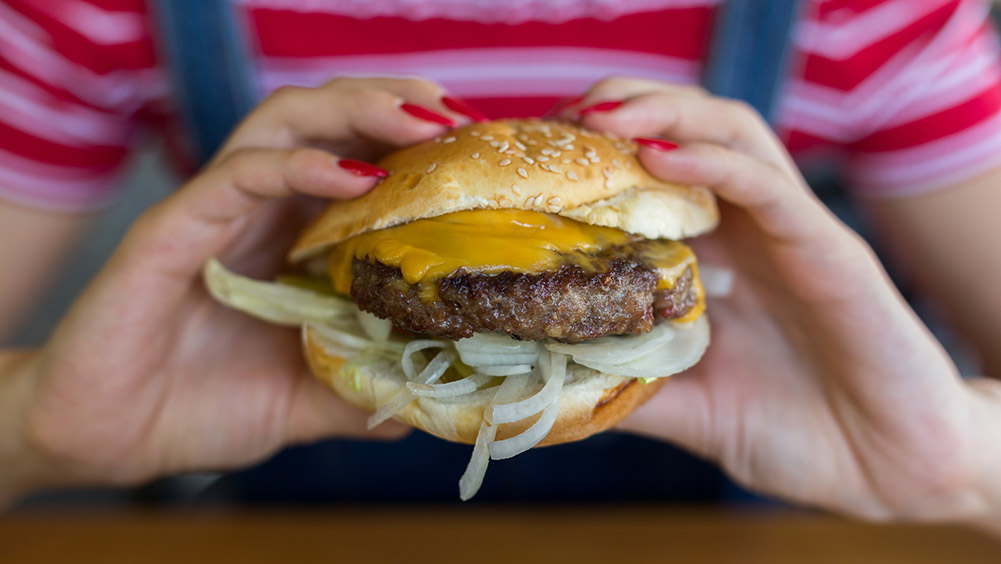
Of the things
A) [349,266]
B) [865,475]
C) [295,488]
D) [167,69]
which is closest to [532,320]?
[349,266]

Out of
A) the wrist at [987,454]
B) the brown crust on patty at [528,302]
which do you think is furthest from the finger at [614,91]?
the wrist at [987,454]

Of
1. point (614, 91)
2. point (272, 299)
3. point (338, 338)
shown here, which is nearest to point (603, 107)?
point (614, 91)

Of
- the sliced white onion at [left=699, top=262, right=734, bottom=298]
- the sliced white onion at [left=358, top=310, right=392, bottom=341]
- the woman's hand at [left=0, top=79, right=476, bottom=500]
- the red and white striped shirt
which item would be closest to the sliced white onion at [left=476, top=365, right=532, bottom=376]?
the sliced white onion at [left=358, top=310, right=392, bottom=341]

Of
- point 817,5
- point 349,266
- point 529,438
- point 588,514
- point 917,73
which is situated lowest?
point 588,514

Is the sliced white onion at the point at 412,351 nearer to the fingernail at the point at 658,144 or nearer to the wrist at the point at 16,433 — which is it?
the fingernail at the point at 658,144

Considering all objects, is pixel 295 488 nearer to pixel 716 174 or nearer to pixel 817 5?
pixel 716 174

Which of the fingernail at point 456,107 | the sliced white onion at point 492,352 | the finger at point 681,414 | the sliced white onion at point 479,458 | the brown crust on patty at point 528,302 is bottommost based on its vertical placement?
the finger at point 681,414

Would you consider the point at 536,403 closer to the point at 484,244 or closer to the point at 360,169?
the point at 484,244
